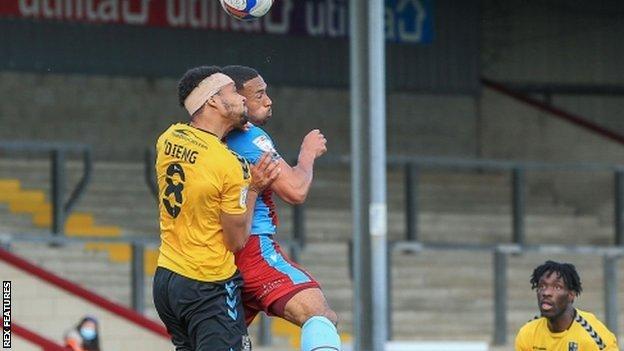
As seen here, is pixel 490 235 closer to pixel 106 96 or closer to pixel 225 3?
pixel 106 96

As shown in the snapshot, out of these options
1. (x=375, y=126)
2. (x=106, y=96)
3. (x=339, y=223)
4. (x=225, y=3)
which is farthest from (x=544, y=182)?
(x=225, y=3)

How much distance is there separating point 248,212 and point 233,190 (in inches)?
5.9

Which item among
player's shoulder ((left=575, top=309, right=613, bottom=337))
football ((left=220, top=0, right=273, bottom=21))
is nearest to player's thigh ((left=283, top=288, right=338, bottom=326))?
football ((left=220, top=0, right=273, bottom=21))

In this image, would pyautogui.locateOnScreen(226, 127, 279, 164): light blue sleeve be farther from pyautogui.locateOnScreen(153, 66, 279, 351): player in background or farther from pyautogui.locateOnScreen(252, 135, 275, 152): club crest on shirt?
pyautogui.locateOnScreen(153, 66, 279, 351): player in background

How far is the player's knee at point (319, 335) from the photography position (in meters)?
8.92

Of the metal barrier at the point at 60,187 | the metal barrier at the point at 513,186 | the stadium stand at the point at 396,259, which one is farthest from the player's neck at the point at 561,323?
the metal barrier at the point at 513,186

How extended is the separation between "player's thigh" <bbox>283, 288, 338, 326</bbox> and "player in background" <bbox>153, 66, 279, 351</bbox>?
23 cm

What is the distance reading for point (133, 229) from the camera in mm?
18969

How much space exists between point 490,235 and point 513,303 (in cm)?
223

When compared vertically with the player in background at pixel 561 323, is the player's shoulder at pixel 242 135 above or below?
above

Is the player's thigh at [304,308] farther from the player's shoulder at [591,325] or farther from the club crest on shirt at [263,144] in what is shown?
the player's shoulder at [591,325]

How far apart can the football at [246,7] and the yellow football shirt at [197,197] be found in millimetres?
1051

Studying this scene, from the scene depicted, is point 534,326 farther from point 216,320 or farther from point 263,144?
point 216,320


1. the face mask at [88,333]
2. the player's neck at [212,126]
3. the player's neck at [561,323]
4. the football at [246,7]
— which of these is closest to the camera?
the player's neck at [212,126]
